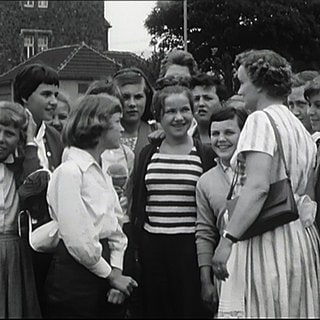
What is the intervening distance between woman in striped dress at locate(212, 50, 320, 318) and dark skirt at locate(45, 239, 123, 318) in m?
0.61

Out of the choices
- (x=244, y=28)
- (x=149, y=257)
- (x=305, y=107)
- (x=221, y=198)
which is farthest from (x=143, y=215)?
(x=244, y=28)

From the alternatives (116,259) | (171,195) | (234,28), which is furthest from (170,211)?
(234,28)

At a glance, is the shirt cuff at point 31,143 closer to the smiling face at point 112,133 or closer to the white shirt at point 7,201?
the white shirt at point 7,201

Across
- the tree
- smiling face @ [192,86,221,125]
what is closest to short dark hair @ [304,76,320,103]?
smiling face @ [192,86,221,125]

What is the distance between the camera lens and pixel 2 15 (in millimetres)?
8141

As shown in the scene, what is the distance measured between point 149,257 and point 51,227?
88 cm

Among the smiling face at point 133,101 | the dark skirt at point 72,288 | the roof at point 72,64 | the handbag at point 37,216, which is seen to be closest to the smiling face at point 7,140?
the handbag at point 37,216

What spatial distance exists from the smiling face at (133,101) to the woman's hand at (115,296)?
65.5 inches

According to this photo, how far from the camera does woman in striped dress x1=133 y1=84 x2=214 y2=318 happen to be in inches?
176

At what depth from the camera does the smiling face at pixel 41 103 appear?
4.77 m

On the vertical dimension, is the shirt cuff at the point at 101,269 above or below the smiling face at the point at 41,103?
below

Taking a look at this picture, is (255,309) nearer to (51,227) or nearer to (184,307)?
(184,307)

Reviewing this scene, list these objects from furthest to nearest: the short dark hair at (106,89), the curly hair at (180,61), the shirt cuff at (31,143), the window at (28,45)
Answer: the window at (28,45)
the curly hair at (180,61)
the short dark hair at (106,89)
the shirt cuff at (31,143)

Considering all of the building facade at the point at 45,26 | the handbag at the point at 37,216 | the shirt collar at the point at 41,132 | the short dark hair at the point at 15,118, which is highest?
the building facade at the point at 45,26
